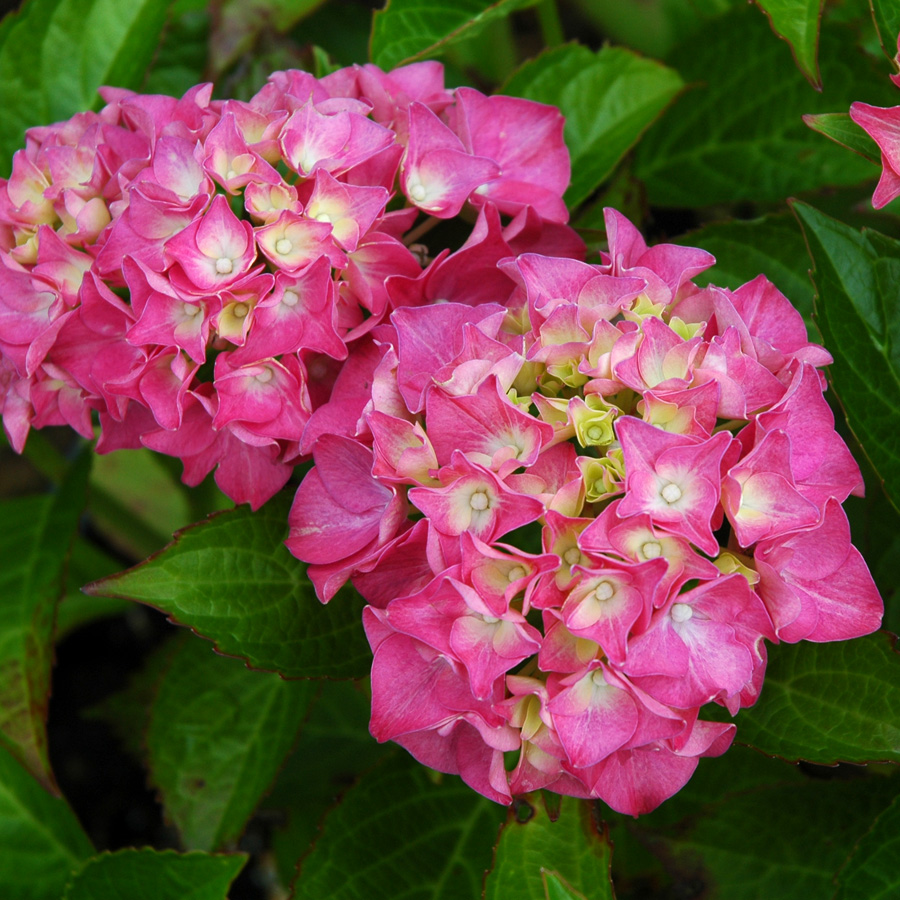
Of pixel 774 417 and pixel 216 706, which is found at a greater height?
pixel 774 417

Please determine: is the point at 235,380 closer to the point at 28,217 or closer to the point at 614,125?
the point at 28,217

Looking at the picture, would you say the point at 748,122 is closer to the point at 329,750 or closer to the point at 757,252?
the point at 757,252

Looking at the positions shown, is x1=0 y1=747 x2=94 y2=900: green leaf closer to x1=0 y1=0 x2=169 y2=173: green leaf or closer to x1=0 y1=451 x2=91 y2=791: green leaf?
x1=0 y1=451 x2=91 y2=791: green leaf

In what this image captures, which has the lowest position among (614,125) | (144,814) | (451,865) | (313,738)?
(144,814)

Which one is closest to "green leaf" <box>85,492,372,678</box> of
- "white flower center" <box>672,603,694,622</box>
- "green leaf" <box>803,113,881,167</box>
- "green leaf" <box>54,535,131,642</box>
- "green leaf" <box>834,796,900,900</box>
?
"white flower center" <box>672,603,694,622</box>

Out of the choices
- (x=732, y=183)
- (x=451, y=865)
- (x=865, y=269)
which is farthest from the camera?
(x=732, y=183)

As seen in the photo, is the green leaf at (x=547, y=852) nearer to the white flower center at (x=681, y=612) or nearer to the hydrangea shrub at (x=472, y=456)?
the hydrangea shrub at (x=472, y=456)

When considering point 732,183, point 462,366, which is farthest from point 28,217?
point 732,183
